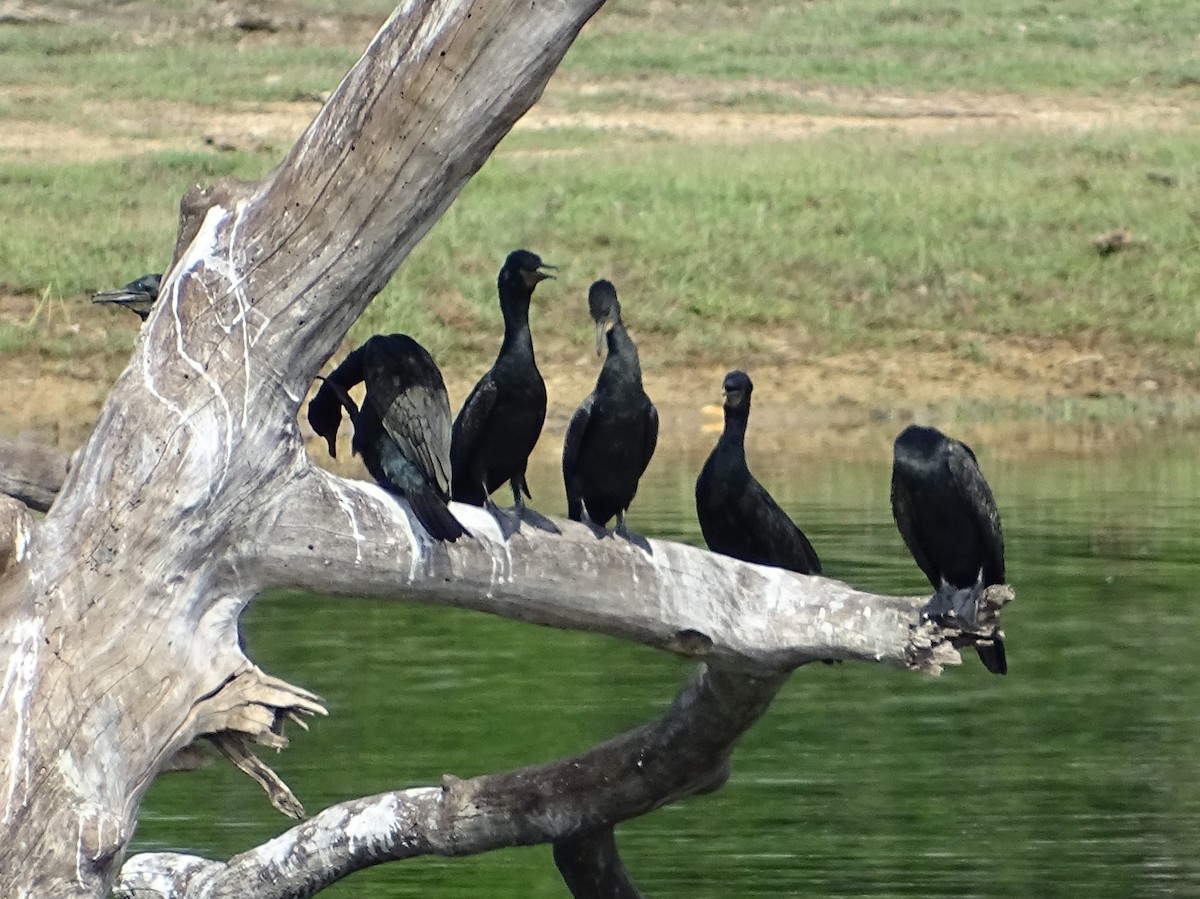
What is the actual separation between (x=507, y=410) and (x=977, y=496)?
116 centimetres

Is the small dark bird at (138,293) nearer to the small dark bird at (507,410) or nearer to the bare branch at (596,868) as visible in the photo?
the small dark bird at (507,410)

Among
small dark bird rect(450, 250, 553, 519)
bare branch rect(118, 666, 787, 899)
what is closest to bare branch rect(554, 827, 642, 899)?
bare branch rect(118, 666, 787, 899)

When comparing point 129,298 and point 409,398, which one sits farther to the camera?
point 129,298

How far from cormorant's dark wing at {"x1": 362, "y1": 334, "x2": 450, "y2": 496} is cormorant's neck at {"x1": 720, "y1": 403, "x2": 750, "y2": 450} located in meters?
1.20

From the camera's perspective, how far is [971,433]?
15461mm

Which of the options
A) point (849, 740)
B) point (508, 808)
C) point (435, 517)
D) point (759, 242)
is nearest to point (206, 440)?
point (435, 517)

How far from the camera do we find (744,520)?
6316 millimetres

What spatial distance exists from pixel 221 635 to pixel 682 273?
1248cm

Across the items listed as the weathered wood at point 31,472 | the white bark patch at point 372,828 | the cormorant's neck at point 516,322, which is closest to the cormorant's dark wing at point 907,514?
the cormorant's neck at point 516,322

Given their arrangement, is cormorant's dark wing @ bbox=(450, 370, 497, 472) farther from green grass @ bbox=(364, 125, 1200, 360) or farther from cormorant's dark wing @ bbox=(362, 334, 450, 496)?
green grass @ bbox=(364, 125, 1200, 360)

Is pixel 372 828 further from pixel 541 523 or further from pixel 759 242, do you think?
pixel 759 242

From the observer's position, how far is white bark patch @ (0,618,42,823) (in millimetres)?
4609

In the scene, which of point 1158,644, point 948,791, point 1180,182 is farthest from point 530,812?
point 1180,182

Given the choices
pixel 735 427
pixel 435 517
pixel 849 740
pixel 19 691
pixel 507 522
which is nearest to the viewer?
pixel 19 691
